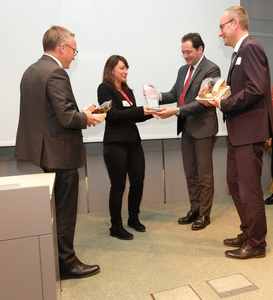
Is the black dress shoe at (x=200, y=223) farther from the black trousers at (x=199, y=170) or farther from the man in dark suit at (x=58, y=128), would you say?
the man in dark suit at (x=58, y=128)

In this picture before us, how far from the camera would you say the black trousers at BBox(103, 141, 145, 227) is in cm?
260

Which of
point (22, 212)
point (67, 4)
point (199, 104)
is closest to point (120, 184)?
point (199, 104)

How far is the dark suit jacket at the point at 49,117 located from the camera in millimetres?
1755

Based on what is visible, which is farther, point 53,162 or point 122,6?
point 122,6

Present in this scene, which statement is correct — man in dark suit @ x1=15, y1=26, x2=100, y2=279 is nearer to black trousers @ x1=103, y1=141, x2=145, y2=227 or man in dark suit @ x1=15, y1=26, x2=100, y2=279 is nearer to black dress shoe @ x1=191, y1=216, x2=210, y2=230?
black trousers @ x1=103, y1=141, x2=145, y2=227

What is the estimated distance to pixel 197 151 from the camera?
284cm

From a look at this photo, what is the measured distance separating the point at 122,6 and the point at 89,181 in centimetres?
213

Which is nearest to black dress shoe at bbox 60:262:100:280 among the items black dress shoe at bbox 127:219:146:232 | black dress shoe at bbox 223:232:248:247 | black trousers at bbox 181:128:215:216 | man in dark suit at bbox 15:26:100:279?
man in dark suit at bbox 15:26:100:279

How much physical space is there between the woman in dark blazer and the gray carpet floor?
0.27 m

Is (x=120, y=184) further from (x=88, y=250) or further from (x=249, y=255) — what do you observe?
(x=249, y=255)

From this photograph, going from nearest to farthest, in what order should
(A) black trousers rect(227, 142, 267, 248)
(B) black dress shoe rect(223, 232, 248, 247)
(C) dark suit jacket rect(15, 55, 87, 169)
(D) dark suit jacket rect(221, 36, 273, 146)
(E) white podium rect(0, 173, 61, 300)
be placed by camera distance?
(E) white podium rect(0, 173, 61, 300)
(C) dark suit jacket rect(15, 55, 87, 169)
(D) dark suit jacket rect(221, 36, 273, 146)
(A) black trousers rect(227, 142, 267, 248)
(B) black dress shoe rect(223, 232, 248, 247)

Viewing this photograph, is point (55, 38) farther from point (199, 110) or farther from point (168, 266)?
point (168, 266)

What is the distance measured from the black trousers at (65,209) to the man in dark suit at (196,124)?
3.94 feet

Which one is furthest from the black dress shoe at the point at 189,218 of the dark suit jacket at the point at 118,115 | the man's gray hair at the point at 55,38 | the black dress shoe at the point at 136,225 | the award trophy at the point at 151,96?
the man's gray hair at the point at 55,38
